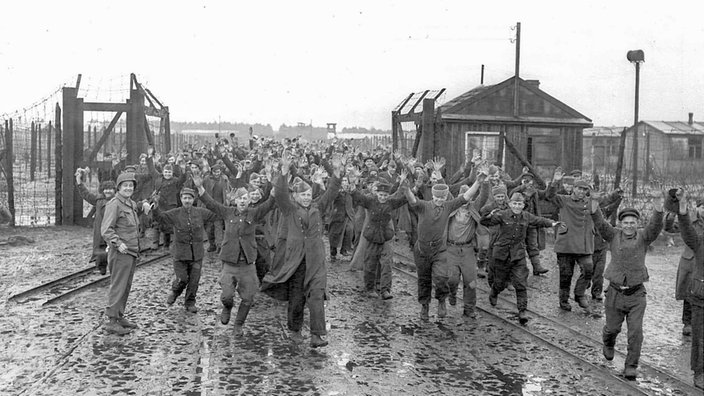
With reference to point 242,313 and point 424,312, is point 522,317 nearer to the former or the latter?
point 424,312

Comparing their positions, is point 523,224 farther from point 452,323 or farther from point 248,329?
point 248,329

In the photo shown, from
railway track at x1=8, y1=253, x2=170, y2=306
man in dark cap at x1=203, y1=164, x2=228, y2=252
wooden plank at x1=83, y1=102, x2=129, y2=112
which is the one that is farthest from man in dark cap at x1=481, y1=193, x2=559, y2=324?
wooden plank at x1=83, y1=102, x2=129, y2=112

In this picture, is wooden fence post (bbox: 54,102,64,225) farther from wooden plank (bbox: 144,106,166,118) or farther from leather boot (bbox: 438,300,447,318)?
leather boot (bbox: 438,300,447,318)

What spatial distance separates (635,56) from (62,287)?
1608 cm

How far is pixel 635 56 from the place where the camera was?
64.2ft

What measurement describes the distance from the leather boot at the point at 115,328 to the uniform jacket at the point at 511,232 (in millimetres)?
4689

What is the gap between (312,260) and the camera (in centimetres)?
776

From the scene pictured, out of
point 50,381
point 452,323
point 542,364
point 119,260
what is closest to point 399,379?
point 542,364

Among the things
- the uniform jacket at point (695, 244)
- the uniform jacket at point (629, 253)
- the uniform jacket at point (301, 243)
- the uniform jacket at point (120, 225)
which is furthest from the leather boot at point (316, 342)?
the uniform jacket at point (695, 244)

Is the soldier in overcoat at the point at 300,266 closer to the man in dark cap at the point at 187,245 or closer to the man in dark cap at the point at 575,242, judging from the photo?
the man in dark cap at the point at 187,245

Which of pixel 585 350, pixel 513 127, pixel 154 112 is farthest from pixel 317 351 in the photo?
pixel 513 127

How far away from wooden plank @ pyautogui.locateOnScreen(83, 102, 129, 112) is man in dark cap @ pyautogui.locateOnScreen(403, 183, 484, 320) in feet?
40.4

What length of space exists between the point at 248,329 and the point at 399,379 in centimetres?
243

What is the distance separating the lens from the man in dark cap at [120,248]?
803cm
